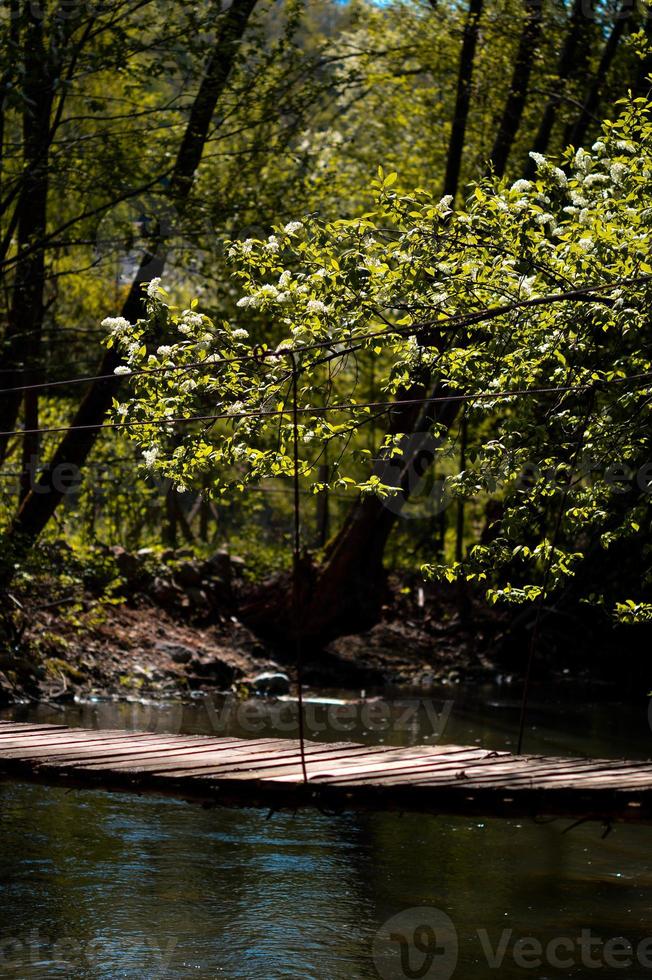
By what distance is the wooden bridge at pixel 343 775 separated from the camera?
463 cm

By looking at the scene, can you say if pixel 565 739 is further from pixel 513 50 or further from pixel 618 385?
pixel 513 50

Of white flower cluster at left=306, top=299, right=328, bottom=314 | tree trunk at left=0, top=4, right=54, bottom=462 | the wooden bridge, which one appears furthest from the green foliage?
tree trunk at left=0, top=4, right=54, bottom=462

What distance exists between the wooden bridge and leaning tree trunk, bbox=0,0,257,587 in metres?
6.19

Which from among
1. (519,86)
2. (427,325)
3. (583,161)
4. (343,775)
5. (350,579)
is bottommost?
(343,775)

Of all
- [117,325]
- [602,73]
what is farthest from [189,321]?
[602,73]

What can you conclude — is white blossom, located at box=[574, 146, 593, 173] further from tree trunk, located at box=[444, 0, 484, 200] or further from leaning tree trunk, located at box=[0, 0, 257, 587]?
tree trunk, located at box=[444, 0, 484, 200]

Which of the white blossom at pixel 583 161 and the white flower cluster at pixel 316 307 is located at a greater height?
the white blossom at pixel 583 161

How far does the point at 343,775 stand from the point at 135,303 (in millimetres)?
7750

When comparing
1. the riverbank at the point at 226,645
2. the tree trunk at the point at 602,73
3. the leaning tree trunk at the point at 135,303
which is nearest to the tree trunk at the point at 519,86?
the tree trunk at the point at 602,73

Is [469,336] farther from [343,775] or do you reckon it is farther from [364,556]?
[364,556]

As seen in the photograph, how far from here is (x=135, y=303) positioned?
1180 cm

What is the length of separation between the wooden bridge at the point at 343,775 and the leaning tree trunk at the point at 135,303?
6.19 m

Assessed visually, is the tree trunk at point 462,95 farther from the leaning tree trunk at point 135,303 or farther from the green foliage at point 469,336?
the green foliage at point 469,336

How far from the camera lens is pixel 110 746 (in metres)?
5.55
